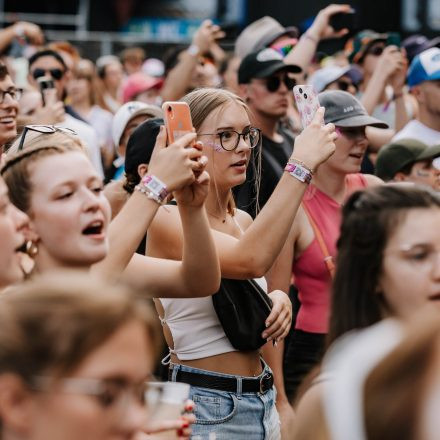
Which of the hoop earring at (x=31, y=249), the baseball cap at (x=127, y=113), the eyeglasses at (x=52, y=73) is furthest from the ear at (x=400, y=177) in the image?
the eyeglasses at (x=52, y=73)

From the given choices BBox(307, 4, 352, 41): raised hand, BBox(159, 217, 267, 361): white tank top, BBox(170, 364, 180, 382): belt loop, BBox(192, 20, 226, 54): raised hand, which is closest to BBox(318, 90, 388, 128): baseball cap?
BBox(159, 217, 267, 361): white tank top

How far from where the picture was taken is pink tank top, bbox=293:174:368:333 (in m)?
5.14

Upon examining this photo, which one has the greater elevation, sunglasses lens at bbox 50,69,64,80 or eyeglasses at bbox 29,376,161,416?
eyeglasses at bbox 29,376,161,416

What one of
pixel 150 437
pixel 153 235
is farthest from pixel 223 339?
pixel 150 437

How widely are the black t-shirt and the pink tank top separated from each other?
0.30m

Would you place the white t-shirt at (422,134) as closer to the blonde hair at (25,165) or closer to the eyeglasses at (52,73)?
the eyeglasses at (52,73)

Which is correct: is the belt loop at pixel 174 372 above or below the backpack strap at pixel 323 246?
below

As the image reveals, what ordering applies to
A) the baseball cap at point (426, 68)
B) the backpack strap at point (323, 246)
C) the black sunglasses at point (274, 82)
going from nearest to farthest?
1. the backpack strap at point (323, 246)
2. the black sunglasses at point (274, 82)
3. the baseball cap at point (426, 68)

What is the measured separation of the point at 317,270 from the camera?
514 cm

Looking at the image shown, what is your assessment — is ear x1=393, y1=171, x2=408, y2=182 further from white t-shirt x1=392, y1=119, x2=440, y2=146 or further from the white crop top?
the white crop top

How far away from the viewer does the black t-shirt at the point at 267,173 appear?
Result: 517 centimetres

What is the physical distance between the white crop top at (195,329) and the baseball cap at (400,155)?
231 cm

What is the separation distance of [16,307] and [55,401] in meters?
0.19

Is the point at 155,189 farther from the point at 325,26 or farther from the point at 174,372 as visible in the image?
the point at 325,26
